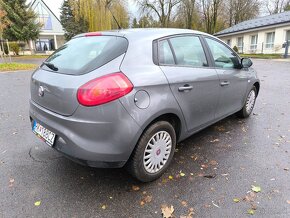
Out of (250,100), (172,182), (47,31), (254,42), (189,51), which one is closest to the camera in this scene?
(172,182)

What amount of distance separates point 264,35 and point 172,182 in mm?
28838

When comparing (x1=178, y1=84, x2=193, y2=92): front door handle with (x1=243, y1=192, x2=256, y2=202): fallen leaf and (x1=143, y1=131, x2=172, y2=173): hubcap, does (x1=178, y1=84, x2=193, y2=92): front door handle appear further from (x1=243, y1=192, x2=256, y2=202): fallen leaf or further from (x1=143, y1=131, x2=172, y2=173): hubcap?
(x1=243, y1=192, x2=256, y2=202): fallen leaf

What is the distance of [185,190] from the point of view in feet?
8.67

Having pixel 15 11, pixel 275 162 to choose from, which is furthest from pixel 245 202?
pixel 15 11

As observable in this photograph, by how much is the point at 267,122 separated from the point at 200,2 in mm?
43218

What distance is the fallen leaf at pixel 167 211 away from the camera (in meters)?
2.28

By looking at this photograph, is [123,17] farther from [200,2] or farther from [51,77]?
[51,77]

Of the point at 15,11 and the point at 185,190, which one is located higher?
the point at 15,11

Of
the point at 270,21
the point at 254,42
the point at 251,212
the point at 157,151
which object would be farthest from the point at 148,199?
the point at 254,42

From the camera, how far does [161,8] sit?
40.6 meters

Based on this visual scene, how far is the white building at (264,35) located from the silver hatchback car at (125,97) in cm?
2486

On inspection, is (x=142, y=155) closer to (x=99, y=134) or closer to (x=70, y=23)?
(x=99, y=134)

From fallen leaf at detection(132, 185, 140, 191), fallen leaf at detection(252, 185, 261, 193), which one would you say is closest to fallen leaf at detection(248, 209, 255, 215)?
fallen leaf at detection(252, 185, 261, 193)

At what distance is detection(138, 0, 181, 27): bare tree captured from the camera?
40.5m
